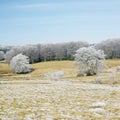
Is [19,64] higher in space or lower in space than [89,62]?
lower

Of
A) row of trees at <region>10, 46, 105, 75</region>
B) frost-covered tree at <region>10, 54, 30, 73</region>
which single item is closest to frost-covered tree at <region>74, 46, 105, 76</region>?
row of trees at <region>10, 46, 105, 75</region>

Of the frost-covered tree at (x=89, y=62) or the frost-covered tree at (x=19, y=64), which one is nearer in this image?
the frost-covered tree at (x=89, y=62)

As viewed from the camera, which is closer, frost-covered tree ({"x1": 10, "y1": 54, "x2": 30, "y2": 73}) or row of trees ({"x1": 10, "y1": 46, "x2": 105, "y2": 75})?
row of trees ({"x1": 10, "y1": 46, "x2": 105, "y2": 75})

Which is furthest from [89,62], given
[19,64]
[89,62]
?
[19,64]

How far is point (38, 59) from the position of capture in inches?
7657

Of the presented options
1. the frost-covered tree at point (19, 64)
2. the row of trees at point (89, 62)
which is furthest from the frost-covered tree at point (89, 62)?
the frost-covered tree at point (19, 64)

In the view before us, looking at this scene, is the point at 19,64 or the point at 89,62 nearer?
the point at 89,62

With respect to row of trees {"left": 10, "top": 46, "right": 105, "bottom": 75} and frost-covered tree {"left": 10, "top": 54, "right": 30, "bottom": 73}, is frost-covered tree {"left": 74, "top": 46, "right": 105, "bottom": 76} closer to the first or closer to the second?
row of trees {"left": 10, "top": 46, "right": 105, "bottom": 75}

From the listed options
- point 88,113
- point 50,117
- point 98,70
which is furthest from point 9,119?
point 98,70

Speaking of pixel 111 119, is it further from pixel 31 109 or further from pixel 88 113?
pixel 31 109

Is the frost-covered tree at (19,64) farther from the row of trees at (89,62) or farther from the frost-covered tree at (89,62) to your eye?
the frost-covered tree at (89,62)

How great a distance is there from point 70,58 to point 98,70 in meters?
104

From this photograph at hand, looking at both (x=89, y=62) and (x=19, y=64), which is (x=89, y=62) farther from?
(x=19, y=64)

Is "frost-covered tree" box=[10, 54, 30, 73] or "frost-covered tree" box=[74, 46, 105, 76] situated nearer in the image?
"frost-covered tree" box=[74, 46, 105, 76]
